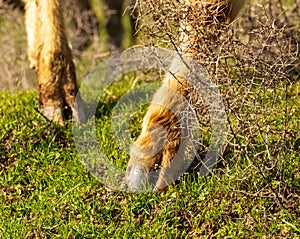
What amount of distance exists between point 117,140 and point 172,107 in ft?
1.96

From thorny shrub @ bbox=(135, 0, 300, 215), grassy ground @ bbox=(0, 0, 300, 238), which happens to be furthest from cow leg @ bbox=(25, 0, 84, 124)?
thorny shrub @ bbox=(135, 0, 300, 215)

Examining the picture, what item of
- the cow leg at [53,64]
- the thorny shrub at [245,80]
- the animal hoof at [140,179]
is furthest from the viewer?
the cow leg at [53,64]

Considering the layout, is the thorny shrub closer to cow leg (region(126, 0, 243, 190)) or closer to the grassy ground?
the grassy ground

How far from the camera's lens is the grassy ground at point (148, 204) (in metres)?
3.71

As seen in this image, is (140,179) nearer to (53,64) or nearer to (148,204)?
(148,204)

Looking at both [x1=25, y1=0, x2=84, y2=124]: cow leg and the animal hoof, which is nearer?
the animal hoof

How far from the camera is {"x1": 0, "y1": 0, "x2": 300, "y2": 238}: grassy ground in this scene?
3707 mm

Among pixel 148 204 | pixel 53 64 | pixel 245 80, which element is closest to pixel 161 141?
pixel 148 204

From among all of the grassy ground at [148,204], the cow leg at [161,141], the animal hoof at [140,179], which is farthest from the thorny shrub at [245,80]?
the animal hoof at [140,179]

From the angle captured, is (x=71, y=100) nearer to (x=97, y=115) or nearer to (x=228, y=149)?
(x=97, y=115)

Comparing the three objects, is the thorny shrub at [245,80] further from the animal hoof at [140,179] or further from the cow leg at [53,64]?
the cow leg at [53,64]

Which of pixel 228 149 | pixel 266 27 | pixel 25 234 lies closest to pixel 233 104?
pixel 266 27

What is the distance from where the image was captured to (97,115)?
16.4ft

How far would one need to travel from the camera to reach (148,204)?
12.8 feet
